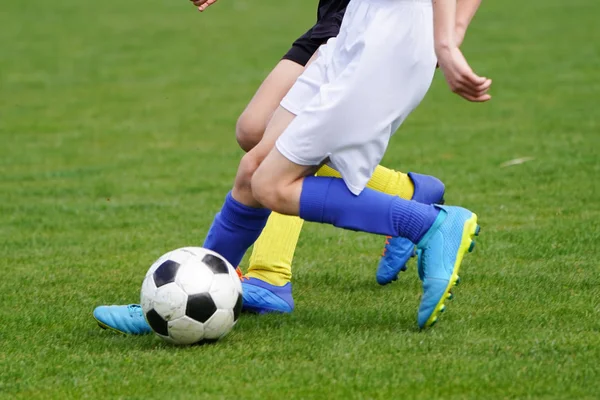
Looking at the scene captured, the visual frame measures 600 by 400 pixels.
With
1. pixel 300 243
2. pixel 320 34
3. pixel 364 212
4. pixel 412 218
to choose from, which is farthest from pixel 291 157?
pixel 300 243

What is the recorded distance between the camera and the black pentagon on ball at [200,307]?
387 cm

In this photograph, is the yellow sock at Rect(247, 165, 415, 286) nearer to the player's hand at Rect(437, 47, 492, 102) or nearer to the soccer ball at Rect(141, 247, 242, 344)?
the soccer ball at Rect(141, 247, 242, 344)

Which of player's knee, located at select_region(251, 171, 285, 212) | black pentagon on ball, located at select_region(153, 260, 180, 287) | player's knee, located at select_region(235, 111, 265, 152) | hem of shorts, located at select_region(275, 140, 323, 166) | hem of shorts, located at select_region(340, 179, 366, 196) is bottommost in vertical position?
black pentagon on ball, located at select_region(153, 260, 180, 287)

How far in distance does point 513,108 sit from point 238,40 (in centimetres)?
732

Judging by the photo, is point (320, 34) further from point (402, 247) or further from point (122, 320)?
→ point (122, 320)

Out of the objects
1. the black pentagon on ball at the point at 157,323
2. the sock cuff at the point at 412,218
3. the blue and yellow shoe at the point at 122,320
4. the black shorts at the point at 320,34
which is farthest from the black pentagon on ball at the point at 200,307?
the black shorts at the point at 320,34

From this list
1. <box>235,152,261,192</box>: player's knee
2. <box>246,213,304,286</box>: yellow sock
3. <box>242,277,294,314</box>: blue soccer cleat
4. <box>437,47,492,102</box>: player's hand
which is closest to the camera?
<box>437,47,492,102</box>: player's hand

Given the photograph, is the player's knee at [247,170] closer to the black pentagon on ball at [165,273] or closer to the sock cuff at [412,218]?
the black pentagon on ball at [165,273]

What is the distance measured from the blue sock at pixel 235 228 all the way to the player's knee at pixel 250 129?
0.37 metres

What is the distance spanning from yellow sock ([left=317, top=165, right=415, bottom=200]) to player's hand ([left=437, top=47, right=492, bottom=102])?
1262 mm

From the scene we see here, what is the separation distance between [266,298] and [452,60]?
4.59ft

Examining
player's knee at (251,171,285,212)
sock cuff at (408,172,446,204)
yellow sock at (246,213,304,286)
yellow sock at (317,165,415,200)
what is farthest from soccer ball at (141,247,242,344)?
sock cuff at (408,172,446,204)

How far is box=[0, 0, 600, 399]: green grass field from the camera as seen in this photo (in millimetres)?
3516

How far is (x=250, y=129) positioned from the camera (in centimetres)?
457
